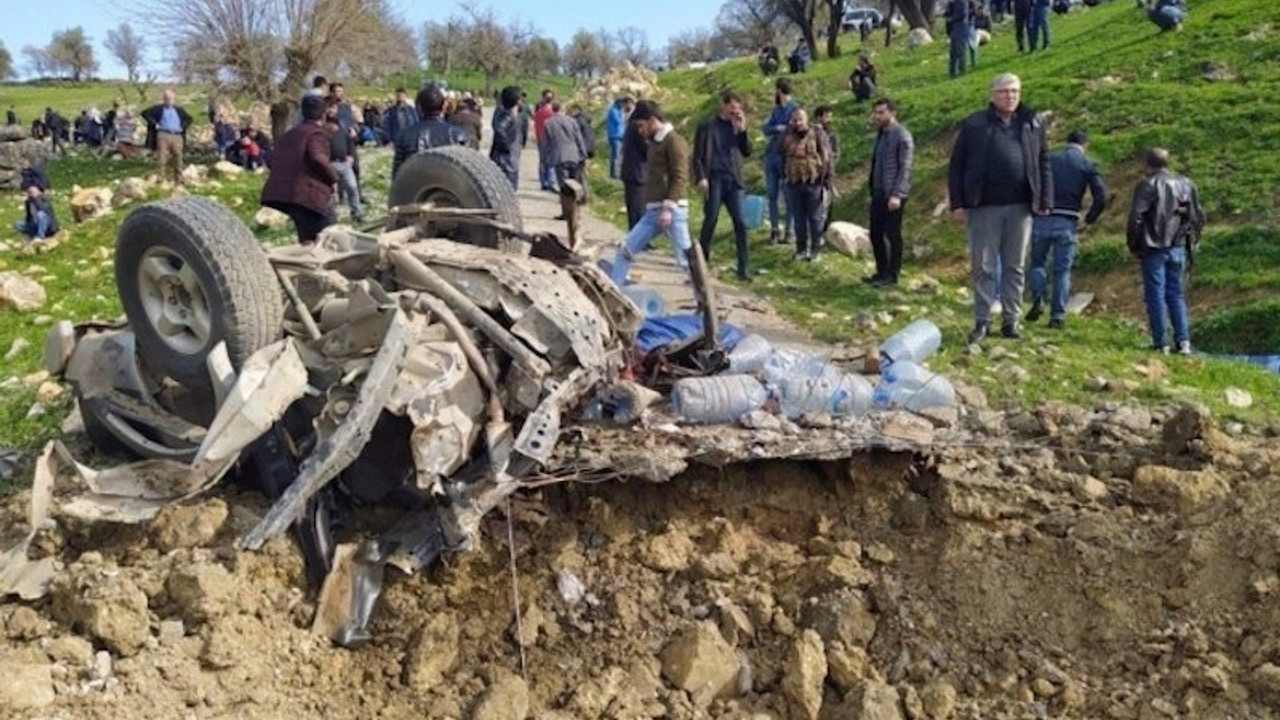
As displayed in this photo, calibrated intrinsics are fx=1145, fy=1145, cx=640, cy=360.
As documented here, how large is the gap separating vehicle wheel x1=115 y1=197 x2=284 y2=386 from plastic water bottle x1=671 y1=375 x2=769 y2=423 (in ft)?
6.07

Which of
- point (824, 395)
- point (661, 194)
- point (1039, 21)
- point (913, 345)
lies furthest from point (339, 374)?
point (1039, 21)

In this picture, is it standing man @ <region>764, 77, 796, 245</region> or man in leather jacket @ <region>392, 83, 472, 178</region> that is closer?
man in leather jacket @ <region>392, 83, 472, 178</region>

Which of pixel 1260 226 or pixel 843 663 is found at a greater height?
pixel 1260 226

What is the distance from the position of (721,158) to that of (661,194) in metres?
1.06

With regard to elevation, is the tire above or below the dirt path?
above


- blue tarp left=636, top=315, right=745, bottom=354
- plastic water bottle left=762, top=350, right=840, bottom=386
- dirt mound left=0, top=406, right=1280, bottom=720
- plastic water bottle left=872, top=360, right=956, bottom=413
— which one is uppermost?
blue tarp left=636, top=315, right=745, bottom=354

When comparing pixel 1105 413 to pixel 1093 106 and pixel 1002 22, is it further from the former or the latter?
pixel 1002 22

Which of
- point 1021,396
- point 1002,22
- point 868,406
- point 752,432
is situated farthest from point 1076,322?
point 1002,22

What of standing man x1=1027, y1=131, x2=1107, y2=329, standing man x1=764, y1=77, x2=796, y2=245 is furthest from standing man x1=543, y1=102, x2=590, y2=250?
standing man x1=1027, y1=131, x2=1107, y2=329

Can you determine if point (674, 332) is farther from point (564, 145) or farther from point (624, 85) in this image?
point (624, 85)

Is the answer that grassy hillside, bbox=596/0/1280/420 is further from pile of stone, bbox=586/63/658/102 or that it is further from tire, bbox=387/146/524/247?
pile of stone, bbox=586/63/658/102

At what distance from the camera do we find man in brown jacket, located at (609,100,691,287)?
8.56 m

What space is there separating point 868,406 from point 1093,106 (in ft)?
35.3

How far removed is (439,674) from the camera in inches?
166
